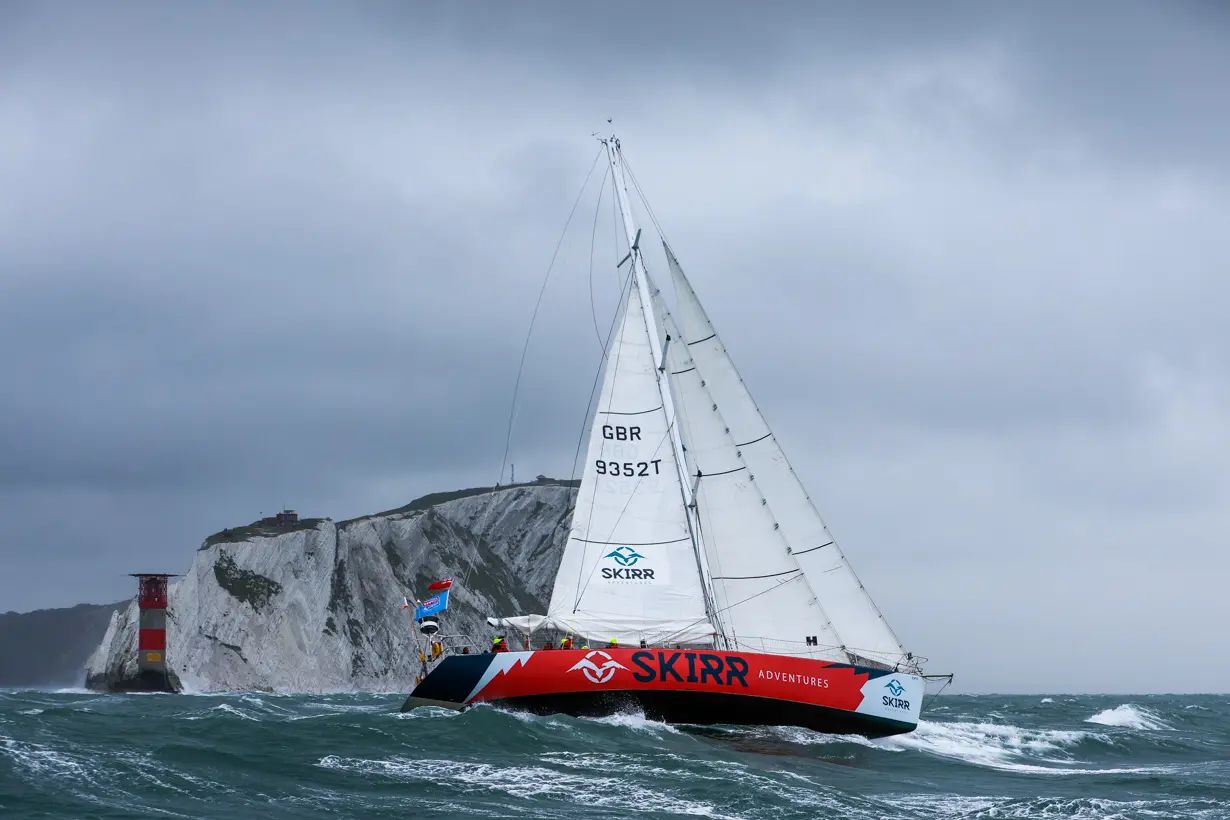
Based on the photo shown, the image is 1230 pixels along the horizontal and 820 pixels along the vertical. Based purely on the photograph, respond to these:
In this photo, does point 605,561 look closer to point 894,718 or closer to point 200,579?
point 894,718

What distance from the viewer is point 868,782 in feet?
66.3

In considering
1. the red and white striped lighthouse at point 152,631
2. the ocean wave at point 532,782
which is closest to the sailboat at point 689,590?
the ocean wave at point 532,782

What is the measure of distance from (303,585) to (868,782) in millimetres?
52512

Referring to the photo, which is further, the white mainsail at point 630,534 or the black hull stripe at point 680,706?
the white mainsail at point 630,534

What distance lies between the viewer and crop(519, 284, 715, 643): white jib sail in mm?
25391

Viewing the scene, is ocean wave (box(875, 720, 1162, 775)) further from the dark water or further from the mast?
the mast

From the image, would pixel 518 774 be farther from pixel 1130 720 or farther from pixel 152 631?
pixel 152 631

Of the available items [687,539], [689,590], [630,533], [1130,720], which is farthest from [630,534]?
[1130,720]

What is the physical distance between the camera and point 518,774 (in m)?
18.2

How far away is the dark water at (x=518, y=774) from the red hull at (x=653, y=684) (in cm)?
49

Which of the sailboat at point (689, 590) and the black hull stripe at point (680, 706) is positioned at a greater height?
the sailboat at point (689, 590)

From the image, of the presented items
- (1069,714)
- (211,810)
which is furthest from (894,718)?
(1069,714)

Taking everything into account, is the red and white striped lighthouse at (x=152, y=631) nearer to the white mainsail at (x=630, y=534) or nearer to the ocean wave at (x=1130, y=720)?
the white mainsail at (x=630, y=534)

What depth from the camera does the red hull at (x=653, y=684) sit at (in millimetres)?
23828
